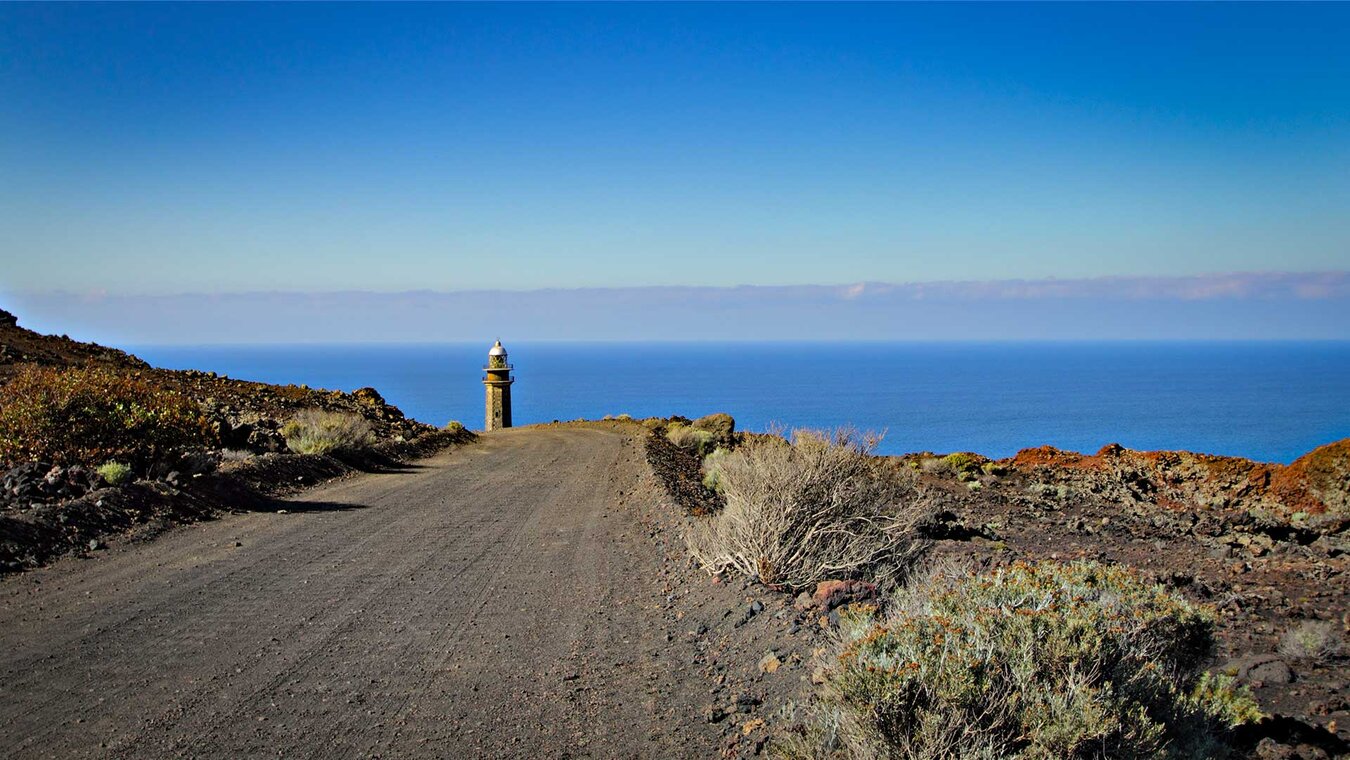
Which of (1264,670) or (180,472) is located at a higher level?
(180,472)

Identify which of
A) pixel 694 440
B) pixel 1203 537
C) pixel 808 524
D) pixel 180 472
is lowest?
pixel 1203 537

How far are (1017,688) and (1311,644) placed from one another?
5300 millimetres

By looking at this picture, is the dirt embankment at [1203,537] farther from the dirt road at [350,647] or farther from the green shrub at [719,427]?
the green shrub at [719,427]

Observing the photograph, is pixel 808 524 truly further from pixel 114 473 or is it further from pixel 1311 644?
pixel 114 473

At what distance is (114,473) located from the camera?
1062cm

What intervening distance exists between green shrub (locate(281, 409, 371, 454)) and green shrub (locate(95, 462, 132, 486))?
5.09 metres

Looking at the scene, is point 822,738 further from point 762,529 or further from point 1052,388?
point 1052,388

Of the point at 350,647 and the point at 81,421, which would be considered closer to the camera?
the point at 350,647

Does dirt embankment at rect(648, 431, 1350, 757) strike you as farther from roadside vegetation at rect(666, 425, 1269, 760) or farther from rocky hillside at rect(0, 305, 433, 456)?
rocky hillside at rect(0, 305, 433, 456)

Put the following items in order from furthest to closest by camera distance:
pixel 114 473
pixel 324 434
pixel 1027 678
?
pixel 324 434 → pixel 114 473 → pixel 1027 678

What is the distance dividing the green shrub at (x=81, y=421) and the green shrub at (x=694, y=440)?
13174mm

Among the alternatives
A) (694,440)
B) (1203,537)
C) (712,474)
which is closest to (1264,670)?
(1203,537)

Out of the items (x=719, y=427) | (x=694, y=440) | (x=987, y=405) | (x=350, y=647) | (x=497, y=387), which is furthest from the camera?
(x=987, y=405)

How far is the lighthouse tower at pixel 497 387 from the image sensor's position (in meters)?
37.8
